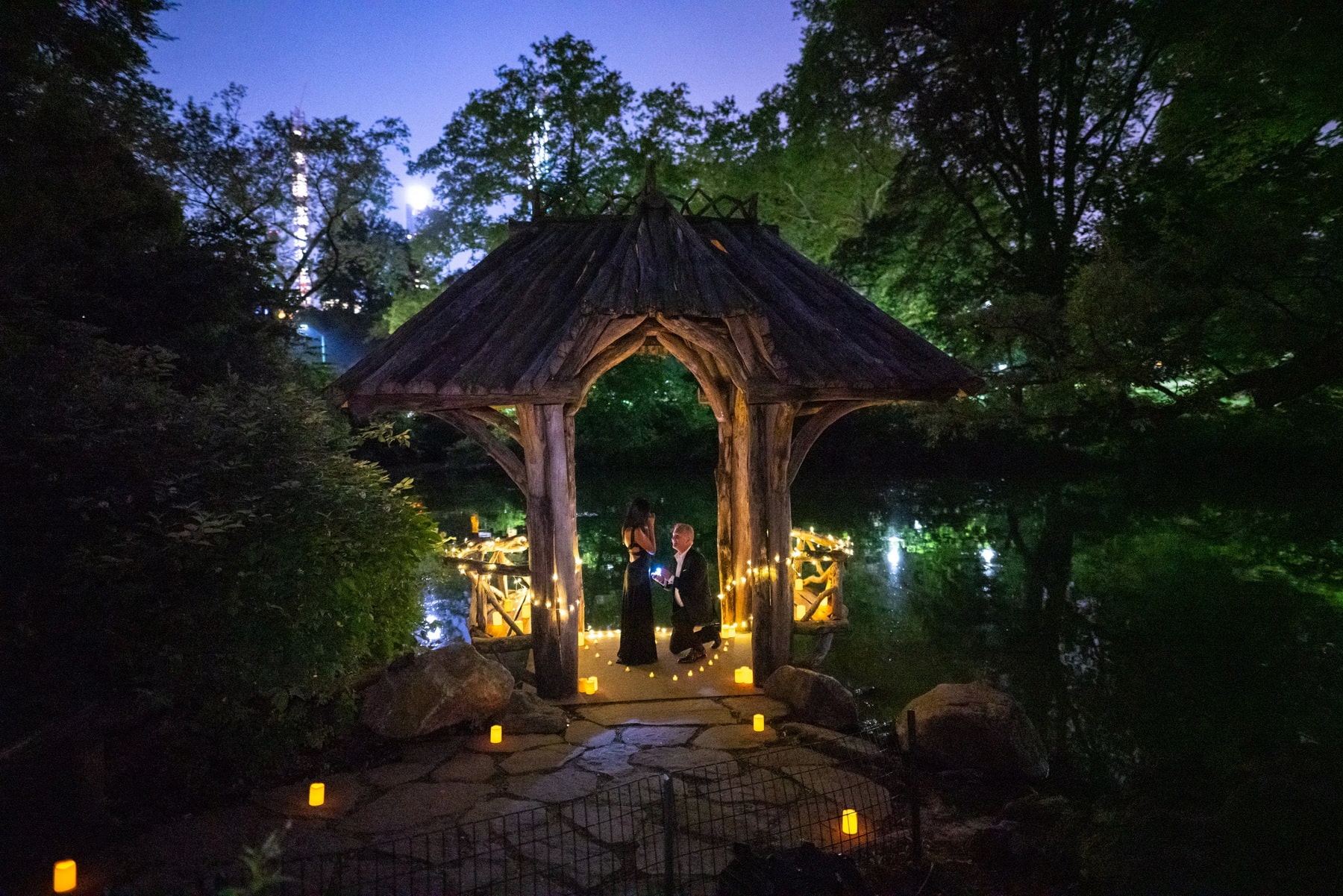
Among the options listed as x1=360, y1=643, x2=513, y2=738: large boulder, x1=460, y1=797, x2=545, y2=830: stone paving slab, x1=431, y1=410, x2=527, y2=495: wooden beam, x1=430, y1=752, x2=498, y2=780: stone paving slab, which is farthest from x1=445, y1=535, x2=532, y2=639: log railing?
x1=460, y1=797, x2=545, y2=830: stone paving slab

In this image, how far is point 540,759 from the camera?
6.78m

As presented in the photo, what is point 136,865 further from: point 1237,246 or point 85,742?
point 1237,246

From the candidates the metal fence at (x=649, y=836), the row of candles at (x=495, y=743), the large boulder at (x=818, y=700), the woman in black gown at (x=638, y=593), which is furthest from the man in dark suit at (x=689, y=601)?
the metal fence at (x=649, y=836)

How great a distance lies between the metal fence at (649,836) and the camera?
190 inches

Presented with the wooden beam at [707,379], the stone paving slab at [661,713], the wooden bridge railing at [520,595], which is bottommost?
the stone paving slab at [661,713]

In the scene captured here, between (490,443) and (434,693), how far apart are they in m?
2.54

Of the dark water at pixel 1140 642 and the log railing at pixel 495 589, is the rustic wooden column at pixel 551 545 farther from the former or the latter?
the dark water at pixel 1140 642

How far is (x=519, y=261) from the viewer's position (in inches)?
374

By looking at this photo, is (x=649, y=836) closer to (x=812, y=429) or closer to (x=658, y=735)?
(x=658, y=735)

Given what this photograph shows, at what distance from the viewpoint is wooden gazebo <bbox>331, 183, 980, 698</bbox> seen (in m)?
7.50

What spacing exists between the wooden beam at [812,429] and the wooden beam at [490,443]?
286 cm

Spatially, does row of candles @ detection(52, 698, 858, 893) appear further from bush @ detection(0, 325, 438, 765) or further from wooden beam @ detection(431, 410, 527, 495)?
wooden beam @ detection(431, 410, 527, 495)

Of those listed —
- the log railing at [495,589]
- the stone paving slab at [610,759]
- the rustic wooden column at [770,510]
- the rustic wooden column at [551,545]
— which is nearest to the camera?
the stone paving slab at [610,759]

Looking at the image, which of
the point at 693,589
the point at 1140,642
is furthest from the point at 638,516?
the point at 1140,642
